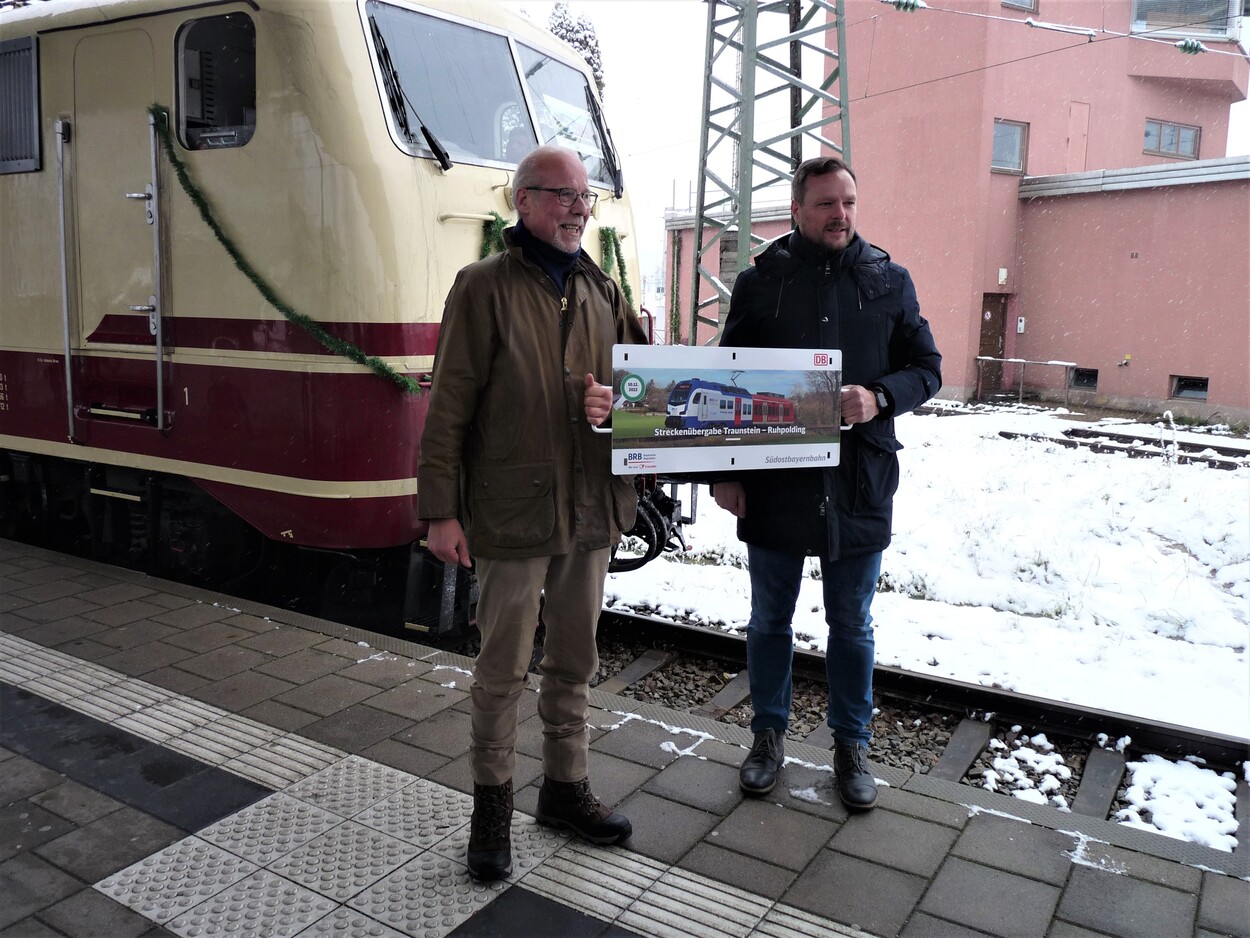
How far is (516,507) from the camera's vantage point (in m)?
2.88

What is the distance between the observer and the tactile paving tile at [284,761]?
351cm

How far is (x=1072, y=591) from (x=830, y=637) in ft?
10.7

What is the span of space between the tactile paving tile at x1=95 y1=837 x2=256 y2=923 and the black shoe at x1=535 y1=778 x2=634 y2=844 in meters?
0.88

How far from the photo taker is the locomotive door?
5004 mm

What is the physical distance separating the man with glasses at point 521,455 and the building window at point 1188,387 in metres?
18.3

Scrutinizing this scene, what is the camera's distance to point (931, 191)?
68.5ft

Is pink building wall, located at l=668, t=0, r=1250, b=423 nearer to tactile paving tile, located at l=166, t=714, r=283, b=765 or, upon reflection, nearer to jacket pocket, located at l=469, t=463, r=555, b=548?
tactile paving tile, located at l=166, t=714, r=283, b=765

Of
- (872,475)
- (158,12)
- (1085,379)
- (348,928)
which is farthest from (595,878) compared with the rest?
(1085,379)

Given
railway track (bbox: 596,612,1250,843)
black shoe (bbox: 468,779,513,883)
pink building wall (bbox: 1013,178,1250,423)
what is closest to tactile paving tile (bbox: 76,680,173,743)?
black shoe (bbox: 468,779,513,883)

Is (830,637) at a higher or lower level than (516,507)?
lower

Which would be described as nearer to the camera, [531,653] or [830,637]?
[531,653]

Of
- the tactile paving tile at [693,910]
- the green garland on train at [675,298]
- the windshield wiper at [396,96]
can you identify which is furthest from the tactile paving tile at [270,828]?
the green garland on train at [675,298]

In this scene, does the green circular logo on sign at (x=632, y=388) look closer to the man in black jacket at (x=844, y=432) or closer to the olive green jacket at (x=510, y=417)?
the olive green jacket at (x=510, y=417)

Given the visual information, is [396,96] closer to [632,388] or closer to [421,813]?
[632,388]
